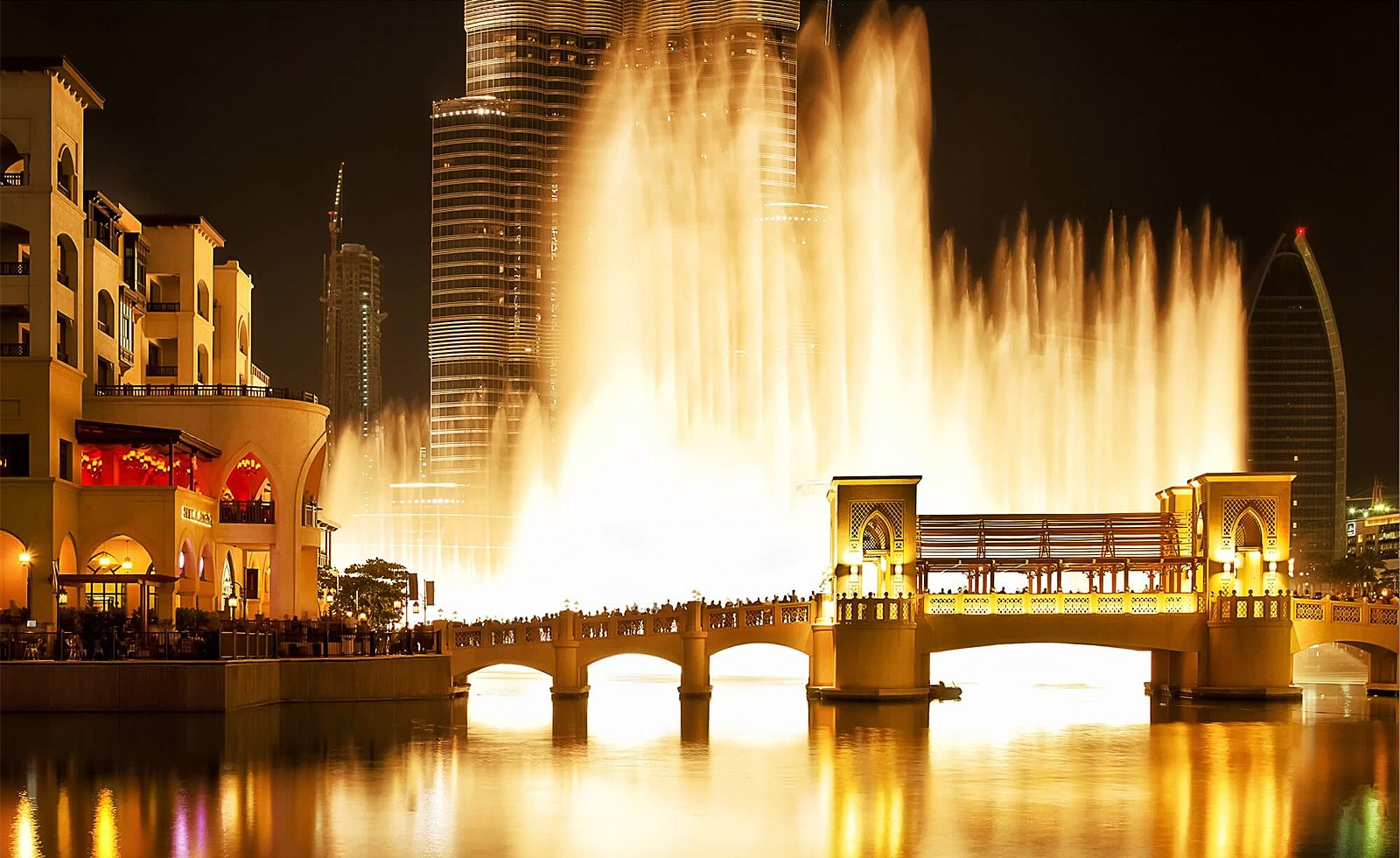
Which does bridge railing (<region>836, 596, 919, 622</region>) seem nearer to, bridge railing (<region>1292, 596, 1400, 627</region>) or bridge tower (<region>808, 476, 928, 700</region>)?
bridge tower (<region>808, 476, 928, 700</region>)

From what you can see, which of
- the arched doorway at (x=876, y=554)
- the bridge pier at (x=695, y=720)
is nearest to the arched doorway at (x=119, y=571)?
the bridge pier at (x=695, y=720)

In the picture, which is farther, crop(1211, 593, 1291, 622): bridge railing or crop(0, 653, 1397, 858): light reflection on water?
crop(1211, 593, 1291, 622): bridge railing

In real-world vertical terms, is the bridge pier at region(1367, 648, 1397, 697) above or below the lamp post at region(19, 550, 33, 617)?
below

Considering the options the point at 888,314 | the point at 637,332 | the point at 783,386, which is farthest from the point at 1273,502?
the point at 637,332

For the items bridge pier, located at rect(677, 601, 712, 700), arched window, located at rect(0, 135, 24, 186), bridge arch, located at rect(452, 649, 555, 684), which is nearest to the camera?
bridge arch, located at rect(452, 649, 555, 684)

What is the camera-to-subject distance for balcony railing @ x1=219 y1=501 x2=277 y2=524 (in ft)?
181

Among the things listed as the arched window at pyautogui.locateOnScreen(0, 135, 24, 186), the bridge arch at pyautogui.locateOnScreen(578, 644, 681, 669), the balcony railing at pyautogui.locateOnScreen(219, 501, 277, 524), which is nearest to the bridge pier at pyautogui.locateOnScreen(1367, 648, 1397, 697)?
the bridge arch at pyautogui.locateOnScreen(578, 644, 681, 669)

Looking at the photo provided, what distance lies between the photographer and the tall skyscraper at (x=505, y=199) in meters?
148

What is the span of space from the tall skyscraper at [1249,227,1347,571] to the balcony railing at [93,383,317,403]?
10156 cm

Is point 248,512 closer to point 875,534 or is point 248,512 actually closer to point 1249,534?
point 875,534

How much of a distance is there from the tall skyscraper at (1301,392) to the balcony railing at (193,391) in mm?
101564

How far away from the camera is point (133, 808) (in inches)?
891

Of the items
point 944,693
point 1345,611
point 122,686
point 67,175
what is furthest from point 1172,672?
point 67,175

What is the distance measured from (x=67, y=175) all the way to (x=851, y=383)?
3018 cm
